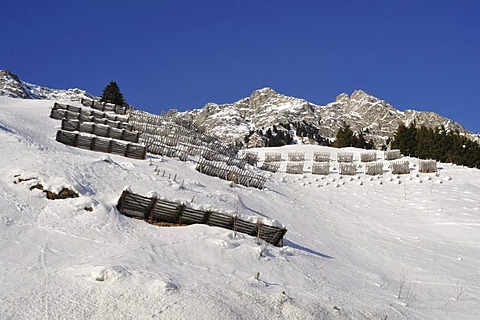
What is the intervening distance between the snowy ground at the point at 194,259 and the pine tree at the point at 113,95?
3812 cm

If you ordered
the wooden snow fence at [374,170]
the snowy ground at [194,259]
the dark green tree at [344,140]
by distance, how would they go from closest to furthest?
1. the snowy ground at [194,259]
2. the wooden snow fence at [374,170]
3. the dark green tree at [344,140]

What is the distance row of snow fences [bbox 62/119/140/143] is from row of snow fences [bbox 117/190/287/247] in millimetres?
15718

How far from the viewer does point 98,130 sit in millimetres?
26328

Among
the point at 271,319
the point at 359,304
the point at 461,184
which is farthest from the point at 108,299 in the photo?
the point at 461,184

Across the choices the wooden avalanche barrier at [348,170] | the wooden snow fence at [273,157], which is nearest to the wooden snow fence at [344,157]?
the wooden avalanche barrier at [348,170]

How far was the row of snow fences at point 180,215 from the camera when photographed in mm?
11469

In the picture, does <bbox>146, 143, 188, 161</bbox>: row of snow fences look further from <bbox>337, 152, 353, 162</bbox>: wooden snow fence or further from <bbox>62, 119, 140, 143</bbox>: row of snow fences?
<bbox>337, 152, 353, 162</bbox>: wooden snow fence

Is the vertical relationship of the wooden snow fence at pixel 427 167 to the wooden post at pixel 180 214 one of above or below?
above

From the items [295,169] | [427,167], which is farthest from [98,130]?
[427,167]

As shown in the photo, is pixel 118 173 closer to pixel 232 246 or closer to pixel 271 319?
pixel 232 246

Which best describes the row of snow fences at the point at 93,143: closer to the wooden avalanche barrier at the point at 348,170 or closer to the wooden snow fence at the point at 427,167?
the wooden avalanche barrier at the point at 348,170

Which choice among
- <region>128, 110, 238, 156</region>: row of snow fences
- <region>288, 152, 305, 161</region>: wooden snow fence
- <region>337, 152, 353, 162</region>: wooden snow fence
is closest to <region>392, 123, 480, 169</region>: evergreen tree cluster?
<region>337, 152, 353, 162</region>: wooden snow fence

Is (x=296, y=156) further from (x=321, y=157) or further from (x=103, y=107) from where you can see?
(x=103, y=107)

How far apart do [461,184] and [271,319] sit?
28.3m
